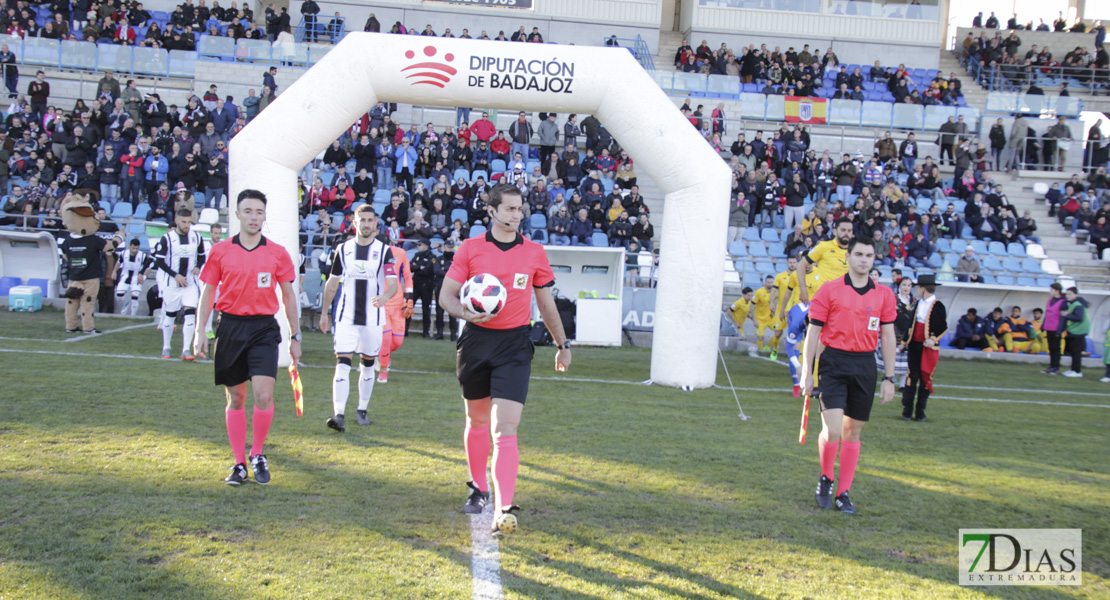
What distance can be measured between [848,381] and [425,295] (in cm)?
1178

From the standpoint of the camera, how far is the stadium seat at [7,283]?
1748 cm

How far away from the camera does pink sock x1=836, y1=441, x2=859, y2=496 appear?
5.68 meters

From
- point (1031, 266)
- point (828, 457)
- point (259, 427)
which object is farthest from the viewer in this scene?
point (1031, 266)

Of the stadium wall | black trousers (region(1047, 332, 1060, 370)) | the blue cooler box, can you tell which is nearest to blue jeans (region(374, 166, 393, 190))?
the blue cooler box

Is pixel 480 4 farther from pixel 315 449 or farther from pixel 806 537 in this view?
pixel 806 537

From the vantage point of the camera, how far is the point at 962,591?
425 centimetres

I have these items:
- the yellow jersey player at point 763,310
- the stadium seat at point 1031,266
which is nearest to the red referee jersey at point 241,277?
the yellow jersey player at point 763,310

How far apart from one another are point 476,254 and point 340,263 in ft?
9.98

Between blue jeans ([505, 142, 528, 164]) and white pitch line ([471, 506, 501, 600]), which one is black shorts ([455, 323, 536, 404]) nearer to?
white pitch line ([471, 506, 501, 600])

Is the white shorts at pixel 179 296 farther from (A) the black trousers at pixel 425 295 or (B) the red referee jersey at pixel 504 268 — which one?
(B) the red referee jersey at pixel 504 268

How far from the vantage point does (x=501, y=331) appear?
4.95 m

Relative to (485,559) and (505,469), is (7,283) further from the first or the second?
(485,559)

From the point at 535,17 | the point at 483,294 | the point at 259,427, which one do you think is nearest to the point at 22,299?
the point at 259,427

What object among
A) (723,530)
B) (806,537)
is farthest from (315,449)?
(806,537)
